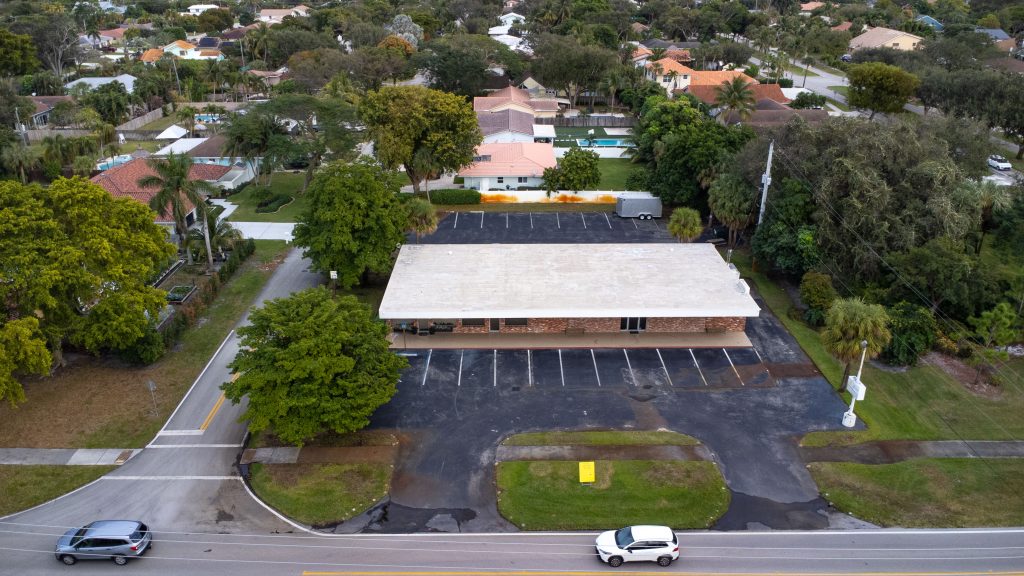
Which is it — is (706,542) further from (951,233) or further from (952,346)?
(951,233)

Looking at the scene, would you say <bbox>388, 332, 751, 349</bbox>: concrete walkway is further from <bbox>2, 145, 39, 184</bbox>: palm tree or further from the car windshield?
<bbox>2, 145, 39, 184</bbox>: palm tree

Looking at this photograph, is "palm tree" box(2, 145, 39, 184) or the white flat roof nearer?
the white flat roof

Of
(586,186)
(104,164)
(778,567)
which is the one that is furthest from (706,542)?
(104,164)

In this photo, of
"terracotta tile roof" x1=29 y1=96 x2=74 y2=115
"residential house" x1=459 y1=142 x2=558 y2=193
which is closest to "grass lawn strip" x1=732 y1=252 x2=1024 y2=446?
"residential house" x1=459 y1=142 x2=558 y2=193

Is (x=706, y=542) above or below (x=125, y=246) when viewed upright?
below

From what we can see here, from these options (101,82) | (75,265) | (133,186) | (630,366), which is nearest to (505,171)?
(133,186)
